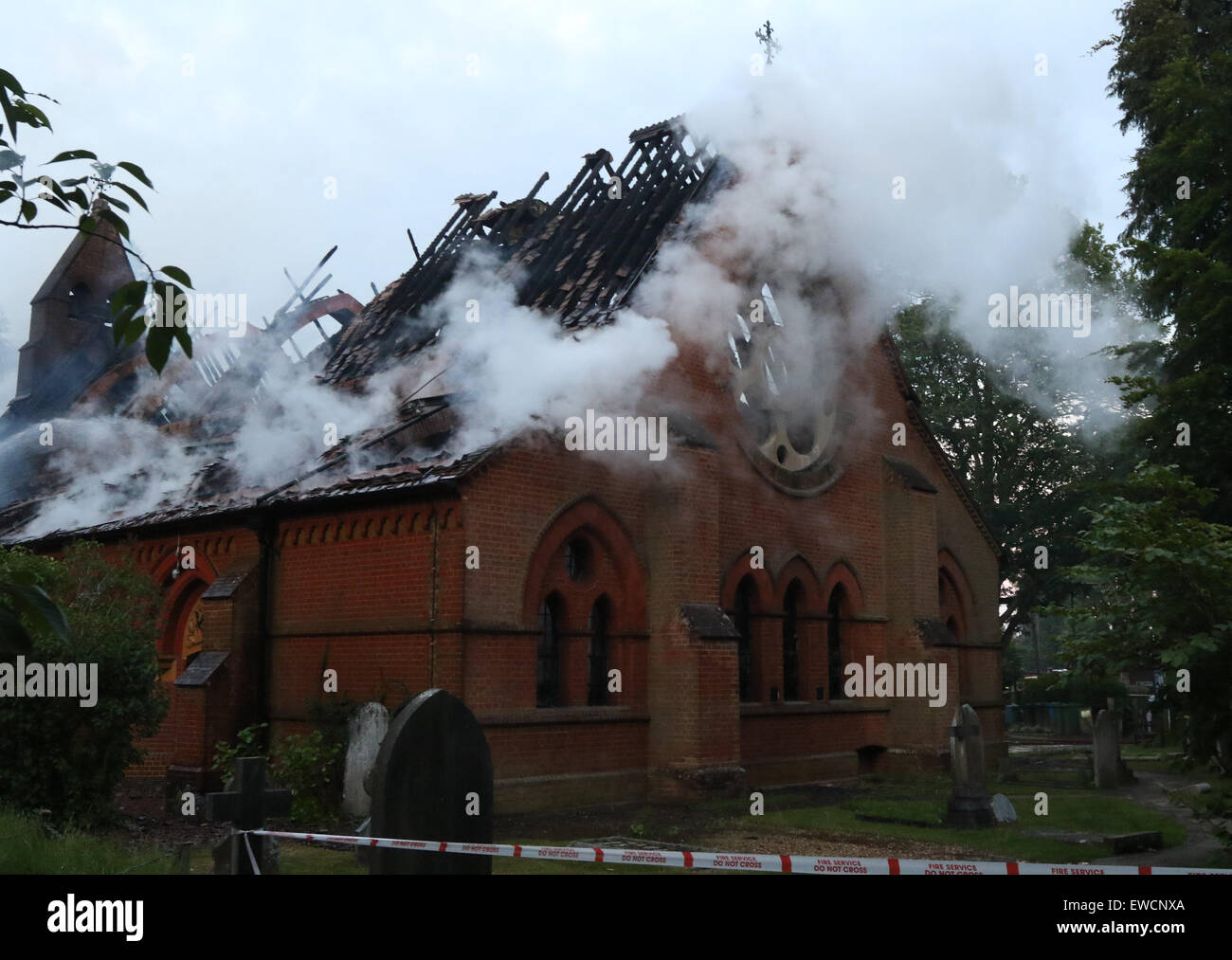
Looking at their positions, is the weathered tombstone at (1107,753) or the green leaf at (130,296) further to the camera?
the weathered tombstone at (1107,753)

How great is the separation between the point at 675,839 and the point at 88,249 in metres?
27.7

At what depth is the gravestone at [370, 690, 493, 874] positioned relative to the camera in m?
6.27

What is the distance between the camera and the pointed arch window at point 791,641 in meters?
20.0

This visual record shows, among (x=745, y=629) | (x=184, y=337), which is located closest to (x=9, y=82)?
(x=184, y=337)

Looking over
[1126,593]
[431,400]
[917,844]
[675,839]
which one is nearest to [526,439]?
[431,400]

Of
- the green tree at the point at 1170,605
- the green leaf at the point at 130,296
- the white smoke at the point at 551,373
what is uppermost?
the white smoke at the point at 551,373

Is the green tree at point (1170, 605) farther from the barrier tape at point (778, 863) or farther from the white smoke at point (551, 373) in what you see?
the white smoke at point (551, 373)

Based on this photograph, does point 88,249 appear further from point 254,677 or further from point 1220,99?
point 1220,99

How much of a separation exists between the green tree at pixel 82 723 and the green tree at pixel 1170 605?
9.58 metres

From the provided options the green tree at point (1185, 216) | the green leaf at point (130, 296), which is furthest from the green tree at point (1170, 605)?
the green leaf at point (130, 296)

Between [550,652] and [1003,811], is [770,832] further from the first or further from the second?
[550,652]

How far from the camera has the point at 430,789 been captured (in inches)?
255

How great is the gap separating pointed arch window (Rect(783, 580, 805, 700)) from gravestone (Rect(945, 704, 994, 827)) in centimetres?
588

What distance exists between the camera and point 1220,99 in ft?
60.5
